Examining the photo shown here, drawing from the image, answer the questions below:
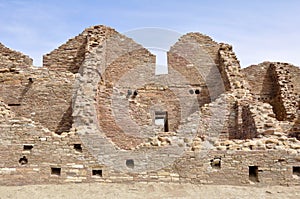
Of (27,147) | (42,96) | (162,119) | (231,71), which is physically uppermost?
(231,71)

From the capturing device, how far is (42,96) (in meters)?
12.4

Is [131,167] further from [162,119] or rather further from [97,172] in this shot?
[162,119]

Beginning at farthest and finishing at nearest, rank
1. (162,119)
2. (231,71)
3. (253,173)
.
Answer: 1. (162,119)
2. (231,71)
3. (253,173)

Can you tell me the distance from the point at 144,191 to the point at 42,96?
5868mm

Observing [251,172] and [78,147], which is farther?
[78,147]

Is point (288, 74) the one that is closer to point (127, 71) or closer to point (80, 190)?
point (127, 71)

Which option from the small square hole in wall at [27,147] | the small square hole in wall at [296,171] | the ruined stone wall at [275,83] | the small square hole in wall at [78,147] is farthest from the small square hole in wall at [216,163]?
the ruined stone wall at [275,83]

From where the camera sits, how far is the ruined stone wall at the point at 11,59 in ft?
43.7

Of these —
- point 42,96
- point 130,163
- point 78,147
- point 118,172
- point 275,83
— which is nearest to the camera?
point 118,172

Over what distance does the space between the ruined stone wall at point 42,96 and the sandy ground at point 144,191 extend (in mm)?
3656

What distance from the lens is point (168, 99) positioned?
16.5 metres

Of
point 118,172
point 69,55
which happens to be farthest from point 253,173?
point 69,55

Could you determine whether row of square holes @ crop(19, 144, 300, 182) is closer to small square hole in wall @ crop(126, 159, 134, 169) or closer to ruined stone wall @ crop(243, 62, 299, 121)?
small square hole in wall @ crop(126, 159, 134, 169)

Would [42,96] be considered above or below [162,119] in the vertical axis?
above
